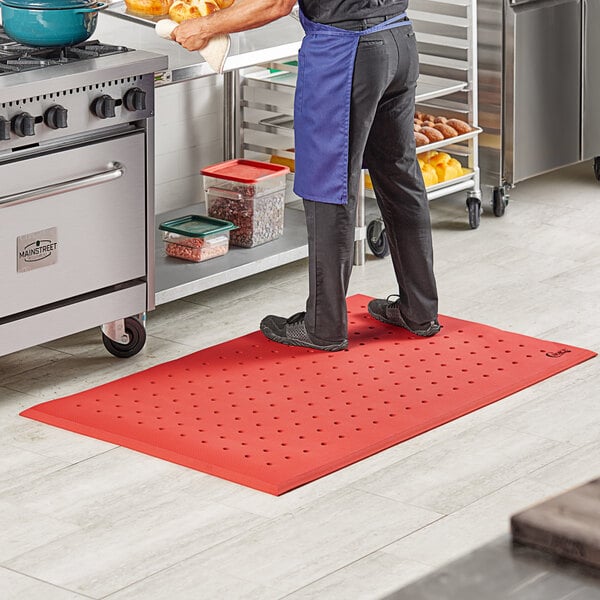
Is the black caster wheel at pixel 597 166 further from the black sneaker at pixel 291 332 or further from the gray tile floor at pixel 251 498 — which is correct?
the black sneaker at pixel 291 332

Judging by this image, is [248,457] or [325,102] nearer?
[248,457]

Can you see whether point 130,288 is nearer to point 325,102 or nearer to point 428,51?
point 325,102

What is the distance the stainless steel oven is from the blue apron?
1.48ft

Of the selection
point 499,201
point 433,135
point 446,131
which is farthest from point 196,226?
point 499,201

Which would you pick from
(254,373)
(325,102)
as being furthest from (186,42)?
(254,373)

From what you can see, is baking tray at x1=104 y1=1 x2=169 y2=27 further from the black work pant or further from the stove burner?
the black work pant

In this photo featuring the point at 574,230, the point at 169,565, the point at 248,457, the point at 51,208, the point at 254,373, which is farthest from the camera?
the point at 574,230

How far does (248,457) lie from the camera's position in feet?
→ 11.2

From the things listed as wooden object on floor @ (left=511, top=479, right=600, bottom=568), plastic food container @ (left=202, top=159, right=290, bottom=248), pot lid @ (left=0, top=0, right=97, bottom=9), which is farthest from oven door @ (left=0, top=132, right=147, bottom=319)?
wooden object on floor @ (left=511, top=479, right=600, bottom=568)

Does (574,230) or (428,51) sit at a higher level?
(428,51)

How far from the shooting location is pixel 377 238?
17.2ft

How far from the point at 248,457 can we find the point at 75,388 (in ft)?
2.54

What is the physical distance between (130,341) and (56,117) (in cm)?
85

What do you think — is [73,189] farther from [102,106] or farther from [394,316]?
[394,316]
